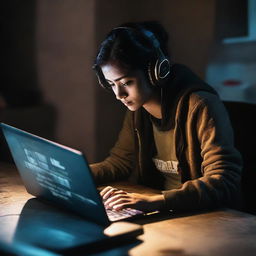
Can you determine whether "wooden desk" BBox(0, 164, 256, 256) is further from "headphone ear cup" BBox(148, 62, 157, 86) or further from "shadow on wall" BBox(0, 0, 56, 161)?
"shadow on wall" BBox(0, 0, 56, 161)

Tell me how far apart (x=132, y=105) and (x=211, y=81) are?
117 centimetres

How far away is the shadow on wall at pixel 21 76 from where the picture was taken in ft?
11.1

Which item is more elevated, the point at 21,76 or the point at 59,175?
the point at 59,175

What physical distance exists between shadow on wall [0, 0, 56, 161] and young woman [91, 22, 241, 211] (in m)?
1.37

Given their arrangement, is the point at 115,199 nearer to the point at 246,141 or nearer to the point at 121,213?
the point at 121,213

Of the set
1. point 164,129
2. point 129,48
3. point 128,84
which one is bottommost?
point 164,129

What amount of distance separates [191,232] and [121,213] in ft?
0.73

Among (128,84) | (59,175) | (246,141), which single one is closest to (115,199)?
(59,175)

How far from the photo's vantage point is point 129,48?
71.0 inches

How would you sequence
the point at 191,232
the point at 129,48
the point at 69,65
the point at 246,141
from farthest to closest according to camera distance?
1. the point at 69,65
2. the point at 246,141
3. the point at 129,48
4. the point at 191,232

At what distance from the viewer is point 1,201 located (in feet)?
5.59

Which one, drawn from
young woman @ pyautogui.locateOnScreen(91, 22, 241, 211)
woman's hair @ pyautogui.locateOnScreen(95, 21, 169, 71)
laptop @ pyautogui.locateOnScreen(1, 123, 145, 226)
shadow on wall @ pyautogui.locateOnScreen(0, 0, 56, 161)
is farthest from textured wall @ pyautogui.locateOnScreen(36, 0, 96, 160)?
laptop @ pyautogui.locateOnScreen(1, 123, 145, 226)

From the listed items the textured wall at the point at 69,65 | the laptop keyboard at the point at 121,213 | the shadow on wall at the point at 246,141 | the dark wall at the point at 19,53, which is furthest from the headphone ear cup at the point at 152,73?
the dark wall at the point at 19,53

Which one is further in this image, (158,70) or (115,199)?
(158,70)
